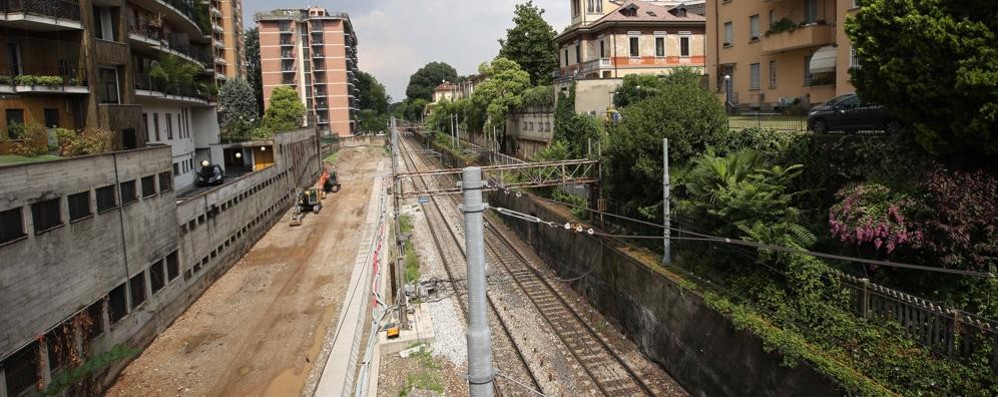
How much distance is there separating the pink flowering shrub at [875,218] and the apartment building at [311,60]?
321ft

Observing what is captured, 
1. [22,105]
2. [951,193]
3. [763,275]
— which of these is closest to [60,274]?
Result: [22,105]

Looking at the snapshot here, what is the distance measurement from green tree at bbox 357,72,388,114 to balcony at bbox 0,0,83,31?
4808 inches

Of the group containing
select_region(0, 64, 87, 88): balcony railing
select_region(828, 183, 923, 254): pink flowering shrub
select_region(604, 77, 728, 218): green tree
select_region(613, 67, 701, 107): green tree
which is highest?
select_region(0, 64, 87, 88): balcony railing

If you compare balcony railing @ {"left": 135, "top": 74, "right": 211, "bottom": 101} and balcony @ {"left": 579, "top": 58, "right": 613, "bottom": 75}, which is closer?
balcony railing @ {"left": 135, "top": 74, "right": 211, "bottom": 101}

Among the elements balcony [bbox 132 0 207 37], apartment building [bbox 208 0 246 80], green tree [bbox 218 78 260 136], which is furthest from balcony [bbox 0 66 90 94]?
apartment building [bbox 208 0 246 80]

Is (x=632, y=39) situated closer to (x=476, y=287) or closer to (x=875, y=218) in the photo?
(x=875, y=218)

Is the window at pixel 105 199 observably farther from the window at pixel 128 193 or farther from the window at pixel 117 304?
the window at pixel 117 304

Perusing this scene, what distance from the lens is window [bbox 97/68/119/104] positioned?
28.4 metres

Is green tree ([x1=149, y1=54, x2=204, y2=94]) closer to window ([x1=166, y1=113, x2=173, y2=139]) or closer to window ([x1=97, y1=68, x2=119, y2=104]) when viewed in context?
window ([x1=166, y1=113, x2=173, y2=139])

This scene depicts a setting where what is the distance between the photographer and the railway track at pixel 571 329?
685 inches

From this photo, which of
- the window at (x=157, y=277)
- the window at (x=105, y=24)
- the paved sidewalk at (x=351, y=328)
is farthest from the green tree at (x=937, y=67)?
the window at (x=105, y=24)

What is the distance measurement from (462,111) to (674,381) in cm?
7053

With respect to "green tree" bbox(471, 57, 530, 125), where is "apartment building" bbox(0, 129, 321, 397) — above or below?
below

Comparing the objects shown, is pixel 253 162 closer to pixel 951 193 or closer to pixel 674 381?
pixel 674 381
